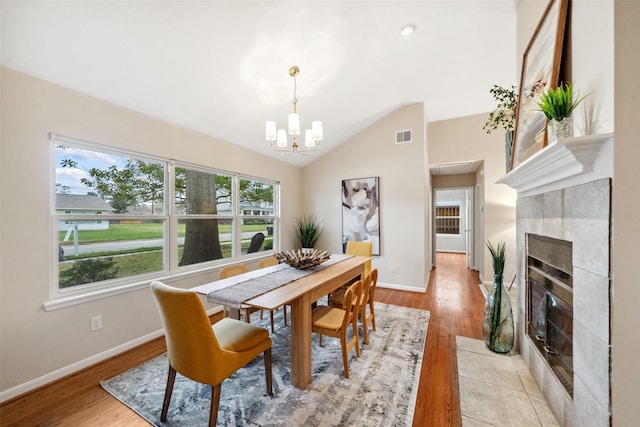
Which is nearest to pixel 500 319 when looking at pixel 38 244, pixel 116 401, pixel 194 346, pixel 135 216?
pixel 194 346

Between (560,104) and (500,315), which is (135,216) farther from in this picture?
(500,315)

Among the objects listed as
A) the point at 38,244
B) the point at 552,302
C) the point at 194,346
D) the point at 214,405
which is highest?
the point at 38,244

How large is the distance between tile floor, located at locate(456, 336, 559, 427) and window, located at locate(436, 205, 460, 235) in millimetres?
6776

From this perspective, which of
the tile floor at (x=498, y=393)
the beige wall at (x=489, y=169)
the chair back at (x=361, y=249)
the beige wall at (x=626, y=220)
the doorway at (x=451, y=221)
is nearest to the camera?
the beige wall at (x=626, y=220)

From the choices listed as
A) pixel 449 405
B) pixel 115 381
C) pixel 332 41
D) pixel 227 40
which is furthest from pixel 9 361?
pixel 332 41

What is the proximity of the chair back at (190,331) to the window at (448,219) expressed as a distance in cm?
860

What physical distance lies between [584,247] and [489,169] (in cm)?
366

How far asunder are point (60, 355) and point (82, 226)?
1.07 metres

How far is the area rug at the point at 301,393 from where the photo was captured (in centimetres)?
154

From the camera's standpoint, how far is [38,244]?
1.86 metres

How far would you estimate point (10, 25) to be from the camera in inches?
60.2

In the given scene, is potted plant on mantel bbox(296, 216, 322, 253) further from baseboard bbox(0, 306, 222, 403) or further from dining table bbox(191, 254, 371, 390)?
baseboard bbox(0, 306, 222, 403)

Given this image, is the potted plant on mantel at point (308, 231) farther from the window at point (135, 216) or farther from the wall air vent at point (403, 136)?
the wall air vent at point (403, 136)

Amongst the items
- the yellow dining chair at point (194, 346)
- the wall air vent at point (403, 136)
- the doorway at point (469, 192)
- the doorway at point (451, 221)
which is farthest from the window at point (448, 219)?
the yellow dining chair at point (194, 346)
